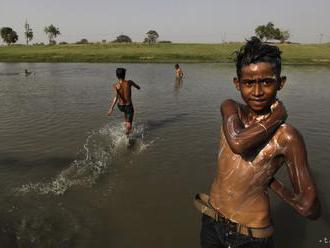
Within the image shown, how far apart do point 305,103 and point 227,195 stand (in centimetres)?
1633

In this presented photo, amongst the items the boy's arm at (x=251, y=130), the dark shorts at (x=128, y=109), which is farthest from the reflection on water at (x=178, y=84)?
the boy's arm at (x=251, y=130)

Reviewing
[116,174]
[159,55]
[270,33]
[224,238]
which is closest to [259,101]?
[224,238]

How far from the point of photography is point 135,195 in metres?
7.21

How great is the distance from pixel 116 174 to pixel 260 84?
20.1ft

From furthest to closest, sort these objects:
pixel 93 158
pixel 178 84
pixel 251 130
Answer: pixel 178 84
pixel 93 158
pixel 251 130

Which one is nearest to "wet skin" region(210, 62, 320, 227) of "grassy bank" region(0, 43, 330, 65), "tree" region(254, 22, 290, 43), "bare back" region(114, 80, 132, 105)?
"bare back" region(114, 80, 132, 105)

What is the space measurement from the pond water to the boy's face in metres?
3.46

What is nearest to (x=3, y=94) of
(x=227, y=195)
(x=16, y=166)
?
(x=16, y=166)

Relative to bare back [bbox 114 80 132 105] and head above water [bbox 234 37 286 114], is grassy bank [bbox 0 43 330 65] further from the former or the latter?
head above water [bbox 234 37 286 114]

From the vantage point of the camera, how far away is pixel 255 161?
2805 millimetres

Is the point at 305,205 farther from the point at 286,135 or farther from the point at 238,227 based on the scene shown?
the point at 238,227

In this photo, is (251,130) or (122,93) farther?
(122,93)

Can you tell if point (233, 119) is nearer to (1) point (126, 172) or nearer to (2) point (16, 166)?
(1) point (126, 172)

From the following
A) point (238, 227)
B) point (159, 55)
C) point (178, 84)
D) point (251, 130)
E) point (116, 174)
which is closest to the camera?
point (251, 130)
